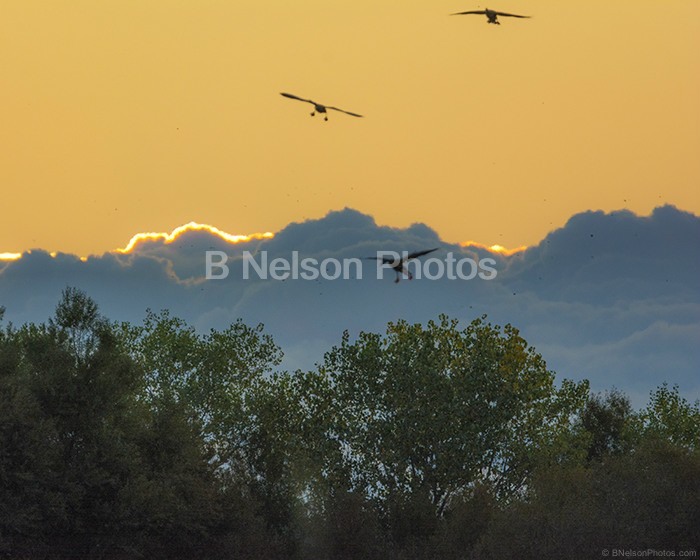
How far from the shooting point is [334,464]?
3068 inches

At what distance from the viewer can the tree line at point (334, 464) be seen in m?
64.4

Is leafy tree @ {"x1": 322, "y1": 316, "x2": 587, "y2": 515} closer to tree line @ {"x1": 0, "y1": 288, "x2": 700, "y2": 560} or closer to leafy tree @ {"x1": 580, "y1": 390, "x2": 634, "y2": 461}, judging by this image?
tree line @ {"x1": 0, "y1": 288, "x2": 700, "y2": 560}

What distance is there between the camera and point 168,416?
74562mm

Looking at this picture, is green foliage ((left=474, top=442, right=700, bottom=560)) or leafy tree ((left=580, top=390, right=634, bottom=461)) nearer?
green foliage ((left=474, top=442, right=700, bottom=560))

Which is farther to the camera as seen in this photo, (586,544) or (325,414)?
(325,414)

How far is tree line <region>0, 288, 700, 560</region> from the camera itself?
64.4 meters

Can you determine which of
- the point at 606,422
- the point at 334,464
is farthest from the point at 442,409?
the point at 606,422

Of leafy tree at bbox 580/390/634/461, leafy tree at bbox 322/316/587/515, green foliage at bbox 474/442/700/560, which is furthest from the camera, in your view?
leafy tree at bbox 580/390/634/461

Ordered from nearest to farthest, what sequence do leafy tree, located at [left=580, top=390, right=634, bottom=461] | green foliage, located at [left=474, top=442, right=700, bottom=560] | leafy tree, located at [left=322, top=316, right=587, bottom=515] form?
green foliage, located at [left=474, top=442, right=700, bottom=560] → leafy tree, located at [left=322, top=316, right=587, bottom=515] → leafy tree, located at [left=580, top=390, right=634, bottom=461]

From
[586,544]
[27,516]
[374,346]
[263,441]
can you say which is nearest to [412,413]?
[374,346]

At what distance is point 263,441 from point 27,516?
23.3 meters

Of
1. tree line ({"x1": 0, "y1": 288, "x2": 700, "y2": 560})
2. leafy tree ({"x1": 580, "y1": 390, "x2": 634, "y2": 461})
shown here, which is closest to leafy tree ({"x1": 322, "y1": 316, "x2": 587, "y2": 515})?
tree line ({"x1": 0, "y1": 288, "x2": 700, "y2": 560})

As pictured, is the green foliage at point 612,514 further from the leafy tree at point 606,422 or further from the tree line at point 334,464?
the leafy tree at point 606,422

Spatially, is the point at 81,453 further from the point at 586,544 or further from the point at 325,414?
the point at 586,544
